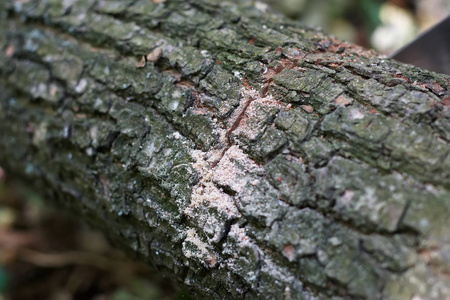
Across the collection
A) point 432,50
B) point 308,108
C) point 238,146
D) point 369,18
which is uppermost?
point 369,18

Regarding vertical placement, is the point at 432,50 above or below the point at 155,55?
above

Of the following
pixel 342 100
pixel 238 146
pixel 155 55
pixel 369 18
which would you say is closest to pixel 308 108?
pixel 342 100

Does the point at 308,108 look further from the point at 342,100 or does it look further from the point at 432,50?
the point at 432,50

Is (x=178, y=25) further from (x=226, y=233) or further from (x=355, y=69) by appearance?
(x=226, y=233)

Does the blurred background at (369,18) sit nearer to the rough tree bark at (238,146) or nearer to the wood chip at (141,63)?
the rough tree bark at (238,146)

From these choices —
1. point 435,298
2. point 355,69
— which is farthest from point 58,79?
point 435,298

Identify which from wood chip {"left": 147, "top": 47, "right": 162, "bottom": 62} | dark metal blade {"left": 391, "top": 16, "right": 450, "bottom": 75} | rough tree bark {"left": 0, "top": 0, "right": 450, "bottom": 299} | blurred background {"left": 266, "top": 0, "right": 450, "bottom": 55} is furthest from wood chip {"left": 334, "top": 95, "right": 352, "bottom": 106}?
blurred background {"left": 266, "top": 0, "right": 450, "bottom": 55}

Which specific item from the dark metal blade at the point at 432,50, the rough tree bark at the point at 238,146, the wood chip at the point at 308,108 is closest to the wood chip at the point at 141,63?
the rough tree bark at the point at 238,146
